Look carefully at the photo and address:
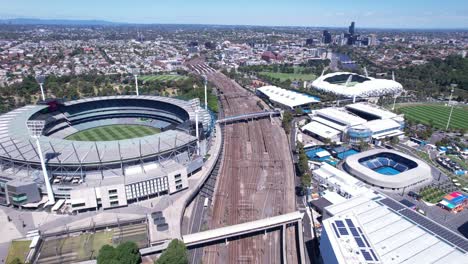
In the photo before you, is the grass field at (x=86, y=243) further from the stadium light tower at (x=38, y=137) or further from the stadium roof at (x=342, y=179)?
the stadium roof at (x=342, y=179)

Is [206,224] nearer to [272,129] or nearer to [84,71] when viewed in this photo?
[272,129]

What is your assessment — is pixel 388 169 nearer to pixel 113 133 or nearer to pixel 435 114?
pixel 435 114

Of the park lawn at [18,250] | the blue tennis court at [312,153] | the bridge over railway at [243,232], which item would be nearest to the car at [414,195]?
the blue tennis court at [312,153]

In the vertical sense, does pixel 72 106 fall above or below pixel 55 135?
above

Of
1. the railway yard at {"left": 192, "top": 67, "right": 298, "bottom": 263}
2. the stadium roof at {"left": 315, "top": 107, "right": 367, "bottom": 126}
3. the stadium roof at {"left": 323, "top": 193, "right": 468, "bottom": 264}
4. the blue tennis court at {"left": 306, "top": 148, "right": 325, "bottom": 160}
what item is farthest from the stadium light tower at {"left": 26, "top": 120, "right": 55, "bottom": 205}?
the stadium roof at {"left": 315, "top": 107, "right": 367, "bottom": 126}

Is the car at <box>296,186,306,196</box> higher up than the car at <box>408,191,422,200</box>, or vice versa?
the car at <box>408,191,422,200</box>

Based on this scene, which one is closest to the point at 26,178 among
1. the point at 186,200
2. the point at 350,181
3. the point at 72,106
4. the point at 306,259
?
the point at 186,200

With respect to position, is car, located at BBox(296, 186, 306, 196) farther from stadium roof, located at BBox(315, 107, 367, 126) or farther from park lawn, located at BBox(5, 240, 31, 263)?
park lawn, located at BBox(5, 240, 31, 263)
